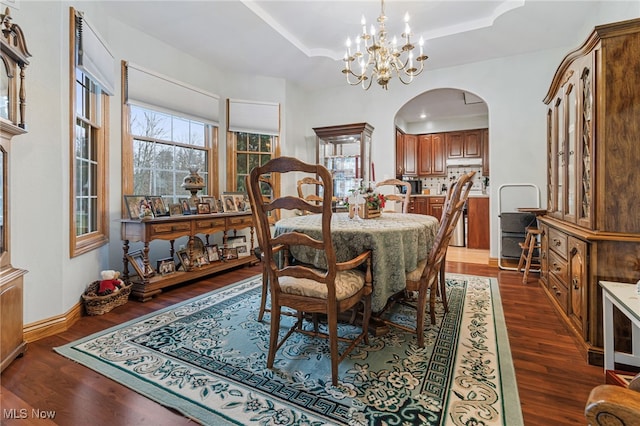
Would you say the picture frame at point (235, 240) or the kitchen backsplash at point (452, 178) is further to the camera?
the kitchen backsplash at point (452, 178)

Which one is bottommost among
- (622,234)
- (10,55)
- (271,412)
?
(271,412)

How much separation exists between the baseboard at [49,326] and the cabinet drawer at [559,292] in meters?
3.74

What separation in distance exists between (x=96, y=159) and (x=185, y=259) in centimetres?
135

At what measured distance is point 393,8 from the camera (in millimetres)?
3334

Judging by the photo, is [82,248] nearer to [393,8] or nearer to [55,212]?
[55,212]

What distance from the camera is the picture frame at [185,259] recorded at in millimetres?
3539

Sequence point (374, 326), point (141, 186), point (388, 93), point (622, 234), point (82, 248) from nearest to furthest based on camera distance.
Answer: point (622, 234) < point (374, 326) < point (82, 248) < point (141, 186) < point (388, 93)

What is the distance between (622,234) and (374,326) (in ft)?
5.10

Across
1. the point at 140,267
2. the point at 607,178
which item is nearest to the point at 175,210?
the point at 140,267

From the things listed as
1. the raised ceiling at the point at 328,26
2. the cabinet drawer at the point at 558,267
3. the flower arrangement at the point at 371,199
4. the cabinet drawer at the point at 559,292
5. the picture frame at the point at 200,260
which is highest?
the raised ceiling at the point at 328,26

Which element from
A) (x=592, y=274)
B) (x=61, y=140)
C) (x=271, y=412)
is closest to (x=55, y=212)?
(x=61, y=140)

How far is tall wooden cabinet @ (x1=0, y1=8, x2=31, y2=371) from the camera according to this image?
175cm

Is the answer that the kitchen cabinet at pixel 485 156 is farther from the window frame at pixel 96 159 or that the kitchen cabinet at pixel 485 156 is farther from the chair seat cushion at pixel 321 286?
the window frame at pixel 96 159

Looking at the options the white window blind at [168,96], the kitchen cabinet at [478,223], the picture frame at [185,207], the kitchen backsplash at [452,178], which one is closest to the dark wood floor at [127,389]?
the picture frame at [185,207]
